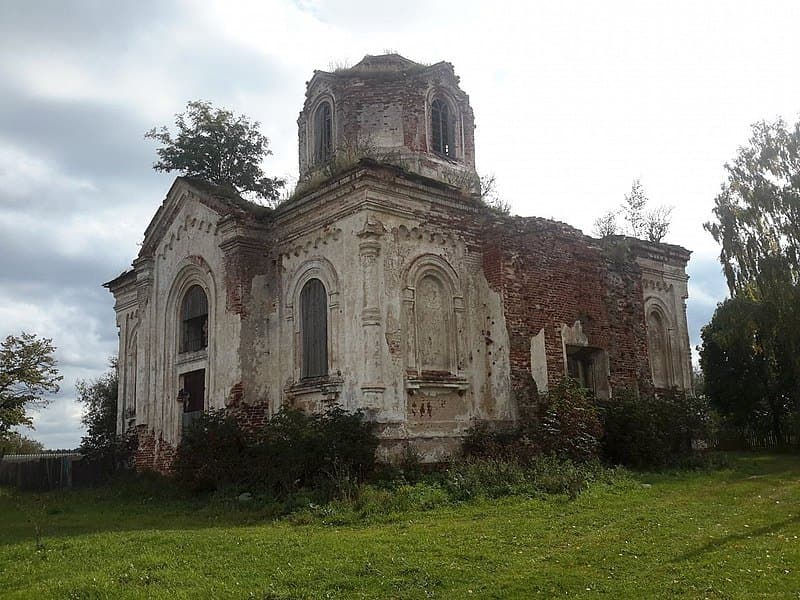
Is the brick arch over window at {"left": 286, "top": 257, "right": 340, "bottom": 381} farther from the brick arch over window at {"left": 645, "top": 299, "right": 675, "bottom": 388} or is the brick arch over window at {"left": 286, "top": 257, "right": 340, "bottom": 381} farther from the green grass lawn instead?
the brick arch over window at {"left": 645, "top": 299, "right": 675, "bottom": 388}

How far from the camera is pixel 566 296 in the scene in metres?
17.7

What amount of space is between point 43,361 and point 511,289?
18.4 m

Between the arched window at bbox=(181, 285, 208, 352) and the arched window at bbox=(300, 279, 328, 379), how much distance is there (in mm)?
3654

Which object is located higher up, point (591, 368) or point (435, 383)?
point (591, 368)

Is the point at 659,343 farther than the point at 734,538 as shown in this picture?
Yes

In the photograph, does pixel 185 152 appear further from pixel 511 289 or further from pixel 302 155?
pixel 511 289

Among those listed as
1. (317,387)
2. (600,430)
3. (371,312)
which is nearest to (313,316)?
(317,387)

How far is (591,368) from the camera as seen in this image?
→ 18.6m

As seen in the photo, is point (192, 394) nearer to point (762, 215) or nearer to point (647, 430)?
point (647, 430)

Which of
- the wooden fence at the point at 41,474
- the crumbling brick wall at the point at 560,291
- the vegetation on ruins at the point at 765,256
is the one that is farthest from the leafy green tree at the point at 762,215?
the wooden fence at the point at 41,474

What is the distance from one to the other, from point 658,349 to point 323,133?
11.7 m

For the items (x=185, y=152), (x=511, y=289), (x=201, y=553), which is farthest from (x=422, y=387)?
(x=185, y=152)

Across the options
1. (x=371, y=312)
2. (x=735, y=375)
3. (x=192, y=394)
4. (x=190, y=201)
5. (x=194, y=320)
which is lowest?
(x=192, y=394)

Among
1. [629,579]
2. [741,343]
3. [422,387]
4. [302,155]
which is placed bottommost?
[629,579]
